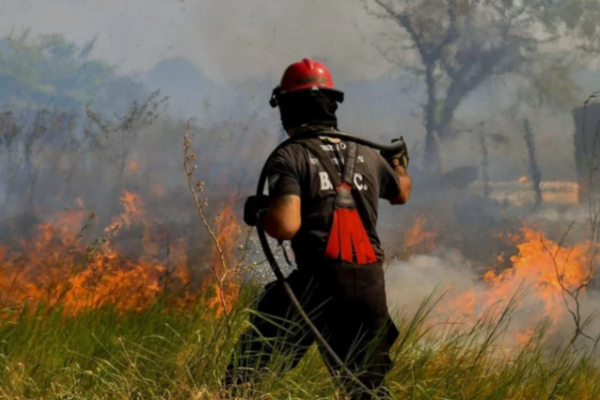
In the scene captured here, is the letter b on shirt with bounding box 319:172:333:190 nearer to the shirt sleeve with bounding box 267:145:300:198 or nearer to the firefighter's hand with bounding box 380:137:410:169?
the shirt sleeve with bounding box 267:145:300:198

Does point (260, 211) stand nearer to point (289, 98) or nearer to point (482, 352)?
point (289, 98)

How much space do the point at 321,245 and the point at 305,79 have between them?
2.61 feet

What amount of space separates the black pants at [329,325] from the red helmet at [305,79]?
84cm

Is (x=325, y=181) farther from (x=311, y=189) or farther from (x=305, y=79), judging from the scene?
(x=305, y=79)

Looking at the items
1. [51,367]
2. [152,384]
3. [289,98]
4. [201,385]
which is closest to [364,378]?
[201,385]

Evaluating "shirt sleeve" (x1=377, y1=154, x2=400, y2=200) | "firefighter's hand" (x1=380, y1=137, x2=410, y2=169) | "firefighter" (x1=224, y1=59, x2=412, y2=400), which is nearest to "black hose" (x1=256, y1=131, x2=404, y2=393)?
"firefighter" (x1=224, y1=59, x2=412, y2=400)

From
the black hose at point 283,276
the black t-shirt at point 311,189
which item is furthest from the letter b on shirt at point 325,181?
the black hose at point 283,276

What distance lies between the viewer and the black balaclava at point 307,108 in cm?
395

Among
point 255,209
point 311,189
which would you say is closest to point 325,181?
point 311,189

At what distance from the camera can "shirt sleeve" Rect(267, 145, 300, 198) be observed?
3719 mm

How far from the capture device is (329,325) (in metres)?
3.88

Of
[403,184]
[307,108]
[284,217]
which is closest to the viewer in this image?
[284,217]

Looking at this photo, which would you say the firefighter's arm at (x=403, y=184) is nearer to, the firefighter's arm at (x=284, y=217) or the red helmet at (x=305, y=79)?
the red helmet at (x=305, y=79)

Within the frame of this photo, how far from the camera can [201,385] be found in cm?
398
